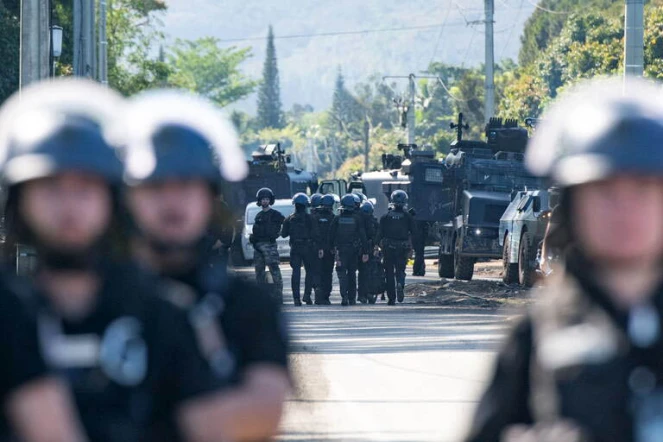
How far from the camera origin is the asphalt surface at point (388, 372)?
10.9 m

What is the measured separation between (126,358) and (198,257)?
1.44 feet

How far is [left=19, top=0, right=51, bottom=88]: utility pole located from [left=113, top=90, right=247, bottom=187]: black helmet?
16.4 meters

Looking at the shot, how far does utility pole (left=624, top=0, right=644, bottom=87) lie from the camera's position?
22453mm

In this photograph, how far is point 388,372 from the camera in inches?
567

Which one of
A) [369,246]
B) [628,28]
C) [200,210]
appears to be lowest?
[369,246]

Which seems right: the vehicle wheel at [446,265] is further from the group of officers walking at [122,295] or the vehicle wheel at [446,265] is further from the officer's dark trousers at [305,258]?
the group of officers walking at [122,295]

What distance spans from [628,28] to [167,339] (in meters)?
19.6

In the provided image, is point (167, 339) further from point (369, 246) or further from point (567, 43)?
point (567, 43)

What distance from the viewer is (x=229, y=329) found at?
3955 mm

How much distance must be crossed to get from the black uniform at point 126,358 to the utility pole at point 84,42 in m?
27.9

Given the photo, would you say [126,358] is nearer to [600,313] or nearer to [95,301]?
[95,301]

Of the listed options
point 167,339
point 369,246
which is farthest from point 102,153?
point 369,246

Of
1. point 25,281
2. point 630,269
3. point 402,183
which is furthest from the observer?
point 402,183

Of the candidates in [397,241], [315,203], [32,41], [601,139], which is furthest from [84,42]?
[601,139]
